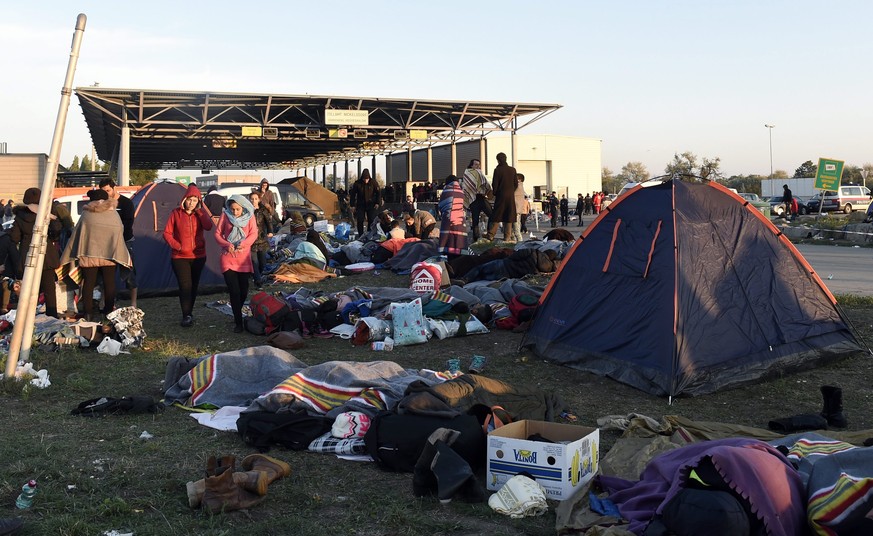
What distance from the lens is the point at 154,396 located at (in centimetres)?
671

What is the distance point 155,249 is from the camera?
509 inches

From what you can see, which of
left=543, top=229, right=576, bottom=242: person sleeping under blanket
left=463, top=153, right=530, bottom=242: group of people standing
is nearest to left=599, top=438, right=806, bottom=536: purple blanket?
left=543, top=229, right=576, bottom=242: person sleeping under blanket

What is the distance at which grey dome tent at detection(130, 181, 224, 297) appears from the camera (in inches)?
504

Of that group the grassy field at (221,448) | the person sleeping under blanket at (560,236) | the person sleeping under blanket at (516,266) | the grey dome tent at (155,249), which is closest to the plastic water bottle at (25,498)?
the grassy field at (221,448)

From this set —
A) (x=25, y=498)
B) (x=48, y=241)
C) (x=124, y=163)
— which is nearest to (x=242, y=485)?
(x=25, y=498)

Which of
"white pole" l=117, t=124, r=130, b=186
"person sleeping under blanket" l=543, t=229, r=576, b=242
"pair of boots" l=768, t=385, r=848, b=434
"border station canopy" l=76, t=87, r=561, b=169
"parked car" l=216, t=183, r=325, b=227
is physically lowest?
"pair of boots" l=768, t=385, r=848, b=434

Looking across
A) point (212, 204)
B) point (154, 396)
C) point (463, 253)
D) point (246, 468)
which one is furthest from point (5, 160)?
point (246, 468)

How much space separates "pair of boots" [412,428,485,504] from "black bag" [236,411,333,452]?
1.05 meters

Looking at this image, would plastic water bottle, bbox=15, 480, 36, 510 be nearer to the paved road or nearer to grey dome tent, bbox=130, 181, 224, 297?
grey dome tent, bbox=130, 181, 224, 297

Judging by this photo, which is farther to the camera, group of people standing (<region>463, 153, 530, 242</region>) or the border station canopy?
the border station canopy

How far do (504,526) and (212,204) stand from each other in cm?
1144

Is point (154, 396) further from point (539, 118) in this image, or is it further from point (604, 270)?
point (539, 118)

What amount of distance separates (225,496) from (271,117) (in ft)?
99.3

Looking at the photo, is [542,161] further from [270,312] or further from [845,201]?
[270,312]
